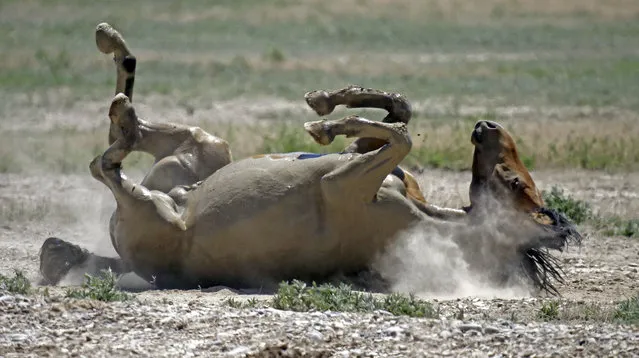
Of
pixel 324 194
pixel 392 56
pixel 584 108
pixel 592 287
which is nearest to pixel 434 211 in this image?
pixel 324 194

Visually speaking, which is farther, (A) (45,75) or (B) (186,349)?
(A) (45,75)

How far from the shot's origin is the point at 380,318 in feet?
22.4

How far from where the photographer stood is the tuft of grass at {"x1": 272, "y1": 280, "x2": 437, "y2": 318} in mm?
7184

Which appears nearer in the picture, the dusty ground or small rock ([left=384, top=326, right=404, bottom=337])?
the dusty ground

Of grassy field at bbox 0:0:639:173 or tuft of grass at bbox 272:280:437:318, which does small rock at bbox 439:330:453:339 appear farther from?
grassy field at bbox 0:0:639:173

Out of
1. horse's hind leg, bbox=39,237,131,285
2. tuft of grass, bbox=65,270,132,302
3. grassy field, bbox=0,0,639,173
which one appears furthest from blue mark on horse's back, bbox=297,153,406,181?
grassy field, bbox=0,0,639,173

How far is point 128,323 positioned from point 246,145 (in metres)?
8.63

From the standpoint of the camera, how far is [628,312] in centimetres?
730

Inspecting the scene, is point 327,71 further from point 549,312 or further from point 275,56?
point 549,312

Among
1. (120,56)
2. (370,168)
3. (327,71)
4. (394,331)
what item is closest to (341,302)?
(394,331)

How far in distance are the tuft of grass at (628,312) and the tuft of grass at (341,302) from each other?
3.37ft

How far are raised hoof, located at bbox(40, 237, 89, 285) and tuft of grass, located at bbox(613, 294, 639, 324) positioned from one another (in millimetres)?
3609

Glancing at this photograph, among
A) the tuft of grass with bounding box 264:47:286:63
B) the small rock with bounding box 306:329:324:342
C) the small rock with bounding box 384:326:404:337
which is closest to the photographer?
the small rock with bounding box 306:329:324:342

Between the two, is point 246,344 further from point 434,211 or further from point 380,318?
point 434,211
